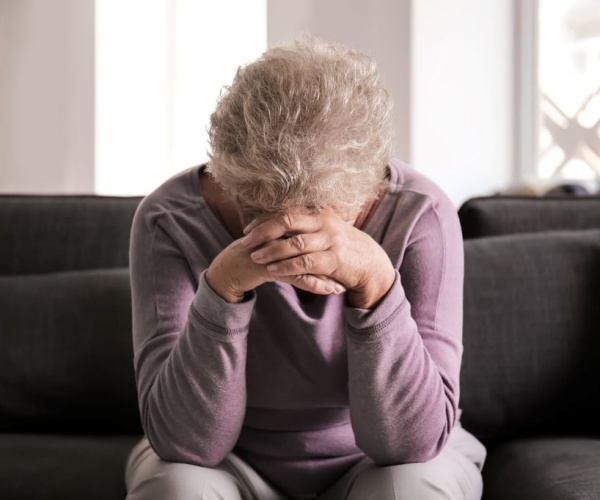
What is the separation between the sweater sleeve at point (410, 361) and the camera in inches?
44.3

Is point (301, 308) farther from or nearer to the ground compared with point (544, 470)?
farther from the ground

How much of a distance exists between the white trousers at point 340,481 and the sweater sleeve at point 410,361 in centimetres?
4

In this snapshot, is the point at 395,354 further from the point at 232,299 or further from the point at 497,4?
the point at 497,4

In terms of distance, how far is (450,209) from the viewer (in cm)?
131

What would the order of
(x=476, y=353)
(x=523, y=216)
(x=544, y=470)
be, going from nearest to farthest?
(x=544, y=470)
(x=476, y=353)
(x=523, y=216)

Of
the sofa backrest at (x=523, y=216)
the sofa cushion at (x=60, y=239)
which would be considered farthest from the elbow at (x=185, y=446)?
the sofa backrest at (x=523, y=216)

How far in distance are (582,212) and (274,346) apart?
837 mm

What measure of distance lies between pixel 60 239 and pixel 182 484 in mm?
836

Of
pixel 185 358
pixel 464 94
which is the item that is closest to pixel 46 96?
pixel 464 94

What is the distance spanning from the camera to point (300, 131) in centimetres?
102

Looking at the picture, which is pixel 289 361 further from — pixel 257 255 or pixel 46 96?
pixel 46 96

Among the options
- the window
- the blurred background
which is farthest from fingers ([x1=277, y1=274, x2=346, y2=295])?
the window

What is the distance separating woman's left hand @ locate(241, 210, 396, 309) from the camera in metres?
1.04

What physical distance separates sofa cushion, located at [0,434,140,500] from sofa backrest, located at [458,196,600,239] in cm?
81
